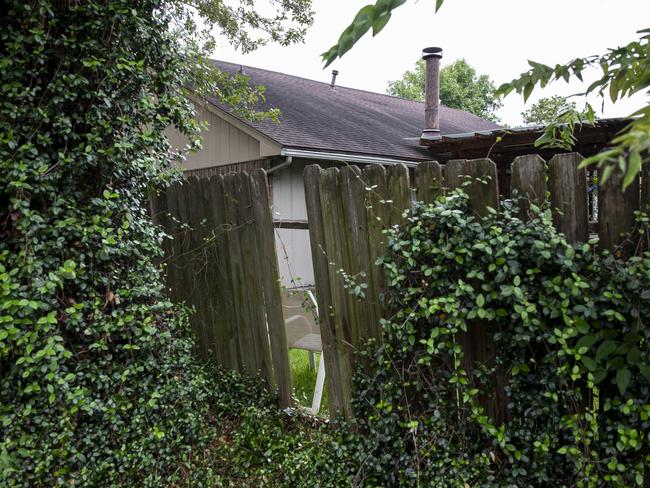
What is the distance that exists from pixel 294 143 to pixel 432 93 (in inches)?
178

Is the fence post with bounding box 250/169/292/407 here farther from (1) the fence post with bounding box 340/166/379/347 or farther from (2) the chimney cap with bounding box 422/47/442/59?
(2) the chimney cap with bounding box 422/47/442/59

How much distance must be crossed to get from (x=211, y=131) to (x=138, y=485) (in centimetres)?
812

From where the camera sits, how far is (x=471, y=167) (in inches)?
109

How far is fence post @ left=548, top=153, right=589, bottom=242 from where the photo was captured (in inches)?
98.3

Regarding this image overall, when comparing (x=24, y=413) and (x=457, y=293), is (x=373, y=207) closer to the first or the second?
(x=457, y=293)

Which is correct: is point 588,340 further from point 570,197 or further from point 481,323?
point 570,197

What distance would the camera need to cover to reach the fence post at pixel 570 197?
2.50m

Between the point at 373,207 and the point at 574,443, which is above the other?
the point at 373,207

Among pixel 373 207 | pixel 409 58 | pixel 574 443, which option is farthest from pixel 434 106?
pixel 409 58

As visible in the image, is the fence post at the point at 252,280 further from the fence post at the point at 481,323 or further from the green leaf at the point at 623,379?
the green leaf at the point at 623,379

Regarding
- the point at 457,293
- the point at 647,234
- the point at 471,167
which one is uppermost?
the point at 471,167

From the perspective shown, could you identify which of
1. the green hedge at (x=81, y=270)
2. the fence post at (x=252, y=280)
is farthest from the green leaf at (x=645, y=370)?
the green hedge at (x=81, y=270)

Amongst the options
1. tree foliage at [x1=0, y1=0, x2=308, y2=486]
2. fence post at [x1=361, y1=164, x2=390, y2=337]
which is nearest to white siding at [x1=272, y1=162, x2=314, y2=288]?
tree foliage at [x1=0, y1=0, x2=308, y2=486]

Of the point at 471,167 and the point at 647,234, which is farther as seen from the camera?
the point at 471,167
